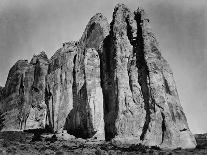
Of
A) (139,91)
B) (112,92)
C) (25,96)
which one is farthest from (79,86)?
(25,96)

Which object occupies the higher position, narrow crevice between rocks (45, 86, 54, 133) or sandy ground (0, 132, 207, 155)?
narrow crevice between rocks (45, 86, 54, 133)

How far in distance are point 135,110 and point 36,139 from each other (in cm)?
1723

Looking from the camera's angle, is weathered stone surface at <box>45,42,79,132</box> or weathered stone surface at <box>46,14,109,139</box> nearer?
weathered stone surface at <box>46,14,109,139</box>

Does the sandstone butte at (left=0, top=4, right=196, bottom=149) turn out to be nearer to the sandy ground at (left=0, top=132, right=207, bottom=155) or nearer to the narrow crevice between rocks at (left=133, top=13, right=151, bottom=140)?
the narrow crevice between rocks at (left=133, top=13, right=151, bottom=140)

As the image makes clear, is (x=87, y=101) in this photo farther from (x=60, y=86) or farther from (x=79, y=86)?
(x=60, y=86)

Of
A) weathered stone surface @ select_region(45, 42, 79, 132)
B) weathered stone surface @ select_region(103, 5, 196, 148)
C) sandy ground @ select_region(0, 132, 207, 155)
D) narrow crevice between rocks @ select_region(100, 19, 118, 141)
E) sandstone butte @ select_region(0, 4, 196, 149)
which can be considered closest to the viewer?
sandy ground @ select_region(0, 132, 207, 155)

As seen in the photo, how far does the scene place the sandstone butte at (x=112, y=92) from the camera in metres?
61.9

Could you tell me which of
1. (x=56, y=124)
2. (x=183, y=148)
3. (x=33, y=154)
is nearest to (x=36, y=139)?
(x=56, y=124)

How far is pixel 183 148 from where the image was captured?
57.8 meters

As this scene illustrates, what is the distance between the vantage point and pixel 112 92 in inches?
2749

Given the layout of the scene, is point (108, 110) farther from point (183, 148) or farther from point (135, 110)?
point (183, 148)

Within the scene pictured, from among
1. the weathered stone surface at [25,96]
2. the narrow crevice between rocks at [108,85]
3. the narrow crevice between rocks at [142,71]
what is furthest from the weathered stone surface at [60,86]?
the narrow crevice between rocks at [142,71]

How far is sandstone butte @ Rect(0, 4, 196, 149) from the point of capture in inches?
2436

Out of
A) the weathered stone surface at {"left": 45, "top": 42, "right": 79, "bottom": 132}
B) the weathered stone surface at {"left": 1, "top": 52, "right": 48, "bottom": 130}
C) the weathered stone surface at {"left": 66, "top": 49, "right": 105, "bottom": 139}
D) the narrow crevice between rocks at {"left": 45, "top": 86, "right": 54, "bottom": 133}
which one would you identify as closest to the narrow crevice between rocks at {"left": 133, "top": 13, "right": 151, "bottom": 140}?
the weathered stone surface at {"left": 66, "top": 49, "right": 105, "bottom": 139}
